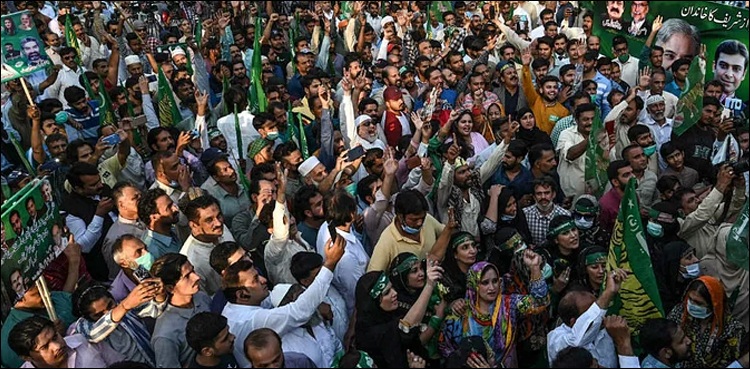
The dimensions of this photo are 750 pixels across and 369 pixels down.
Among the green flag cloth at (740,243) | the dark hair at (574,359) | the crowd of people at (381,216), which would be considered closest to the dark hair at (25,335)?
the crowd of people at (381,216)

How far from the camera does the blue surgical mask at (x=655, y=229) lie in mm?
4777

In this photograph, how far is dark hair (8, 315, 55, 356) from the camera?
3.22 meters

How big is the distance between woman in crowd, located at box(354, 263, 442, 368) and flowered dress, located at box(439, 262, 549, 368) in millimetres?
180

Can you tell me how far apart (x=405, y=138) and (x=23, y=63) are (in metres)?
3.67

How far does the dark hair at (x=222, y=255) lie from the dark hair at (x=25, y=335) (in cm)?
102

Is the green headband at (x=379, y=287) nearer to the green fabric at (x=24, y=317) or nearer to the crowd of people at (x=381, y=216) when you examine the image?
the crowd of people at (x=381, y=216)

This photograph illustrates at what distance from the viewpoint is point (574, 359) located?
3.17m

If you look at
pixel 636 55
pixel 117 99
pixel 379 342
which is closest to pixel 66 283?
pixel 379 342

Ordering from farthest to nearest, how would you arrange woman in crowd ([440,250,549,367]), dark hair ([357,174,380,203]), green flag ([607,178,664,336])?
dark hair ([357,174,380,203]), green flag ([607,178,664,336]), woman in crowd ([440,250,549,367])

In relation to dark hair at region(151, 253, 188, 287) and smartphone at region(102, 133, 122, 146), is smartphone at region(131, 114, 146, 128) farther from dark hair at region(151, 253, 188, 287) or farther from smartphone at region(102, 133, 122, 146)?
dark hair at region(151, 253, 188, 287)

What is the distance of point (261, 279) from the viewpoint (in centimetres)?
381

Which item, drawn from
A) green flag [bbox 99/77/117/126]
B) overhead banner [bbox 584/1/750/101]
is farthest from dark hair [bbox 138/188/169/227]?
overhead banner [bbox 584/1/750/101]

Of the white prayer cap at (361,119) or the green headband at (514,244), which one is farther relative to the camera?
the white prayer cap at (361,119)

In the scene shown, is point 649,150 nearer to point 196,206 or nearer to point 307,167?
point 307,167
